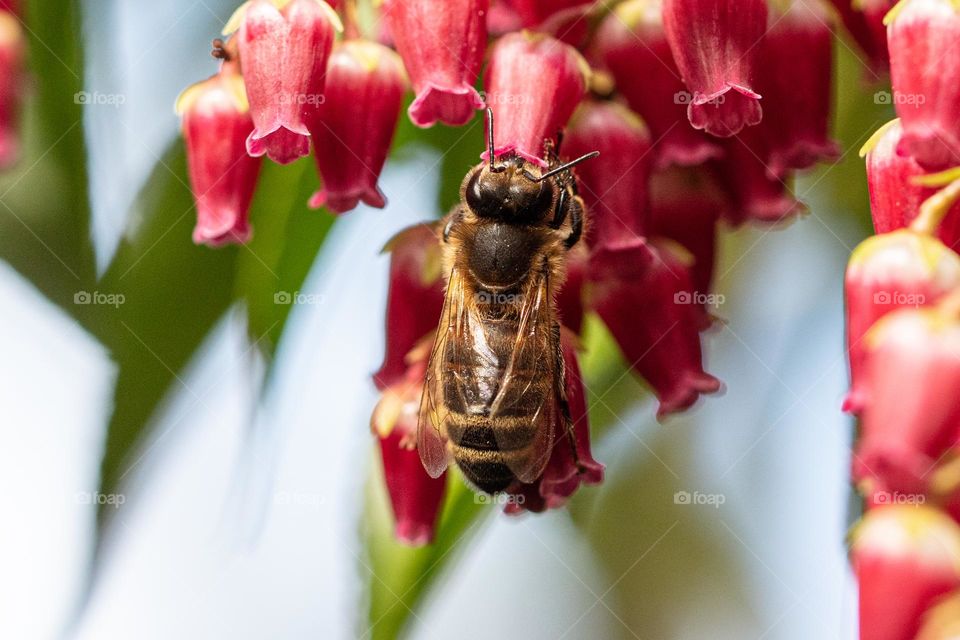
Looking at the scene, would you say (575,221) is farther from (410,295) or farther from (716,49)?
(716,49)

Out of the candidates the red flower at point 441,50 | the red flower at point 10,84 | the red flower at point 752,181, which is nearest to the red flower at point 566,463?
the red flower at point 752,181

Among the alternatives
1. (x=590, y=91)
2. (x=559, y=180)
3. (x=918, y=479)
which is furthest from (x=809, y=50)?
(x=918, y=479)

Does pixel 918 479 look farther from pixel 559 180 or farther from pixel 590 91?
pixel 559 180

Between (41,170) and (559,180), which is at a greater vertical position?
(41,170)

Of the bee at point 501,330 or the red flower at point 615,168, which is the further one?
the bee at point 501,330

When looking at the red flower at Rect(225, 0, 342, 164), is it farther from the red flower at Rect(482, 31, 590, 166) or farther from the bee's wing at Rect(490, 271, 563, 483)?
the bee's wing at Rect(490, 271, 563, 483)

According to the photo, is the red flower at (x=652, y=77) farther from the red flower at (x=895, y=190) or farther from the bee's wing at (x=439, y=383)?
the bee's wing at (x=439, y=383)

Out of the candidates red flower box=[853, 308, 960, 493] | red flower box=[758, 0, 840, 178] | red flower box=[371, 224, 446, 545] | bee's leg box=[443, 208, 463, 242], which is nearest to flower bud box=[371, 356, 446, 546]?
red flower box=[371, 224, 446, 545]
